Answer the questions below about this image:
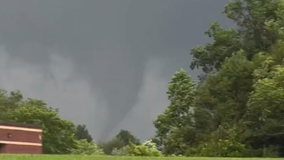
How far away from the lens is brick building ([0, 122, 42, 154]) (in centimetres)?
3747

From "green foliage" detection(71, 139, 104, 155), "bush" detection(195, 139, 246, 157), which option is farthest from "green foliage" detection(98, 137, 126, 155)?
"bush" detection(195, 139, 246, 157)

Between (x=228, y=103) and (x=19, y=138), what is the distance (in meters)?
18.3

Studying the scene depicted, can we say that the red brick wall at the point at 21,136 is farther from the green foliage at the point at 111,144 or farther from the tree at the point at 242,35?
the green foliage at the point at 111,144

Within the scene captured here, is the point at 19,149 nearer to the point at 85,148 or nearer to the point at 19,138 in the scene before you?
the point at 19,138

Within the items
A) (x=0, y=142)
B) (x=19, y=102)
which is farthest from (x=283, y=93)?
(x=19, y=102)

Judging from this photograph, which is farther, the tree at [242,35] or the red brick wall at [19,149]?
the tree at [242,35]

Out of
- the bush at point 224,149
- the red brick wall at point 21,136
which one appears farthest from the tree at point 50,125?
the bush at point 224,149

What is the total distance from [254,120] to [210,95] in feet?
17.2

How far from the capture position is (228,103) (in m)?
46.7

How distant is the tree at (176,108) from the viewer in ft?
173

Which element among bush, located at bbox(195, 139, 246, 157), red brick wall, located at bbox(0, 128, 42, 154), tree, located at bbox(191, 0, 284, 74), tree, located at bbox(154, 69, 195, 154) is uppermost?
tree, located at bbox(191, 0, 284, 74)

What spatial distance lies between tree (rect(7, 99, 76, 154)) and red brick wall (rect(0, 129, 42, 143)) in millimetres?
17281

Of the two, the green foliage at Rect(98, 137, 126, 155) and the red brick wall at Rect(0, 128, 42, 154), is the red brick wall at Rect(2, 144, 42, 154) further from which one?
the green foliage at Rect(98, 137, 126, 155)

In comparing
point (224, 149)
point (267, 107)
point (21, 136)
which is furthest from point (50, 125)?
point (267, 107)
